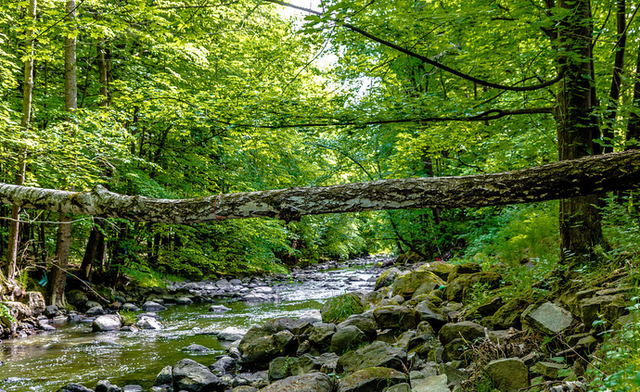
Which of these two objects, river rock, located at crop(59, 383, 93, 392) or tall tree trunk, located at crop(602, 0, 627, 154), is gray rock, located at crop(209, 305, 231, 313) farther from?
tall tree trunk, located at crop(602, 0, 627, 154)

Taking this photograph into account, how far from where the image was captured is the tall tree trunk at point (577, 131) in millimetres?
4027

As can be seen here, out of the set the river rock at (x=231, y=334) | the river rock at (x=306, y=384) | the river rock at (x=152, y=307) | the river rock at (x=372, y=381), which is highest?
the river rock at (x=372, y=381)

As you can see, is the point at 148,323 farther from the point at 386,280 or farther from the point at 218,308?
the point at 386,280

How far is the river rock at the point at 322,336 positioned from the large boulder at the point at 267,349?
0.31 metres

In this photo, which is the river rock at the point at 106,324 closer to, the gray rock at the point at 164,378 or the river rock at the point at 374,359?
the gray rock at the point at 164,378

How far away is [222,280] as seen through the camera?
15.4 meters

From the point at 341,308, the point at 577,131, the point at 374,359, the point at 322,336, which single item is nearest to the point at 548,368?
the point at 374,359

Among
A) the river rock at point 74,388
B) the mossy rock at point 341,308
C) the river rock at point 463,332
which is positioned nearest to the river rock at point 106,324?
the river rock at point 74,388

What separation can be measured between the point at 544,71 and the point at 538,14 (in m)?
0.76

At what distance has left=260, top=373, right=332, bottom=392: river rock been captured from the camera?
382 cm

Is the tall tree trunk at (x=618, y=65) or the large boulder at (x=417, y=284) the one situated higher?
the tall tree trunk at (x=618, y=65)

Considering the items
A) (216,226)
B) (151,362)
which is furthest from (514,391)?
(216,226)

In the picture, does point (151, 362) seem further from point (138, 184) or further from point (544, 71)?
point (544, 71)

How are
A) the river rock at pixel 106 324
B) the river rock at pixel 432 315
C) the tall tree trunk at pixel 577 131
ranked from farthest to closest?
1. the river rock at pixel 106 324
2. the river rock at pixel 432 315
3. the tall tree trunk at pixel 577 131
